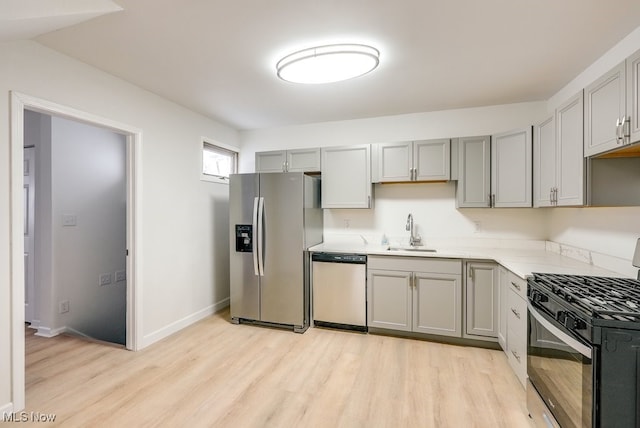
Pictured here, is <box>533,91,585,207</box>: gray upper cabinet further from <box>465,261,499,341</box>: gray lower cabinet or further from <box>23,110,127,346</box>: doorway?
<box>23,110,127,346</box>: doorway

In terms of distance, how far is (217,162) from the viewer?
405 centimetres

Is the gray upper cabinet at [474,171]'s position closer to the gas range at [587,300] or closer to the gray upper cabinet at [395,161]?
the gray upper cabinet at [395,161]

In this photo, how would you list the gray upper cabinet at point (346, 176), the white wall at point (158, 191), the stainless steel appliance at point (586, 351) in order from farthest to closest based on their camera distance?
the gray upper cabinet at point (346, 176)
the white wall at point (158, 191)
the stainless steel appliance at point (586, 351)

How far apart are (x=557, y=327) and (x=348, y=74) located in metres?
2.06

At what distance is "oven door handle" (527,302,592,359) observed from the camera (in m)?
1.27

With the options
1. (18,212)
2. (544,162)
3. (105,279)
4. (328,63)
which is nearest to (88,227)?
(105,279)

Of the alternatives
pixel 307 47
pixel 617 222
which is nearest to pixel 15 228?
pixel 307 47

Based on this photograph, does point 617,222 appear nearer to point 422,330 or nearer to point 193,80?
point 422,330

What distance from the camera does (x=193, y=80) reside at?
8.74 ft

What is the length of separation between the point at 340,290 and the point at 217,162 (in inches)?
93.3

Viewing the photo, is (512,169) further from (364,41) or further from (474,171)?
(364,41)

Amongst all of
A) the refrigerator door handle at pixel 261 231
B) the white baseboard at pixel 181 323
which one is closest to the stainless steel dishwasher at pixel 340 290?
the refrigerator door handle at pixel 261 231

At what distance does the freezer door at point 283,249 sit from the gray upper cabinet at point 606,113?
92.2 inches

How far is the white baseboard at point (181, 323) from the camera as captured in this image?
2896mm
